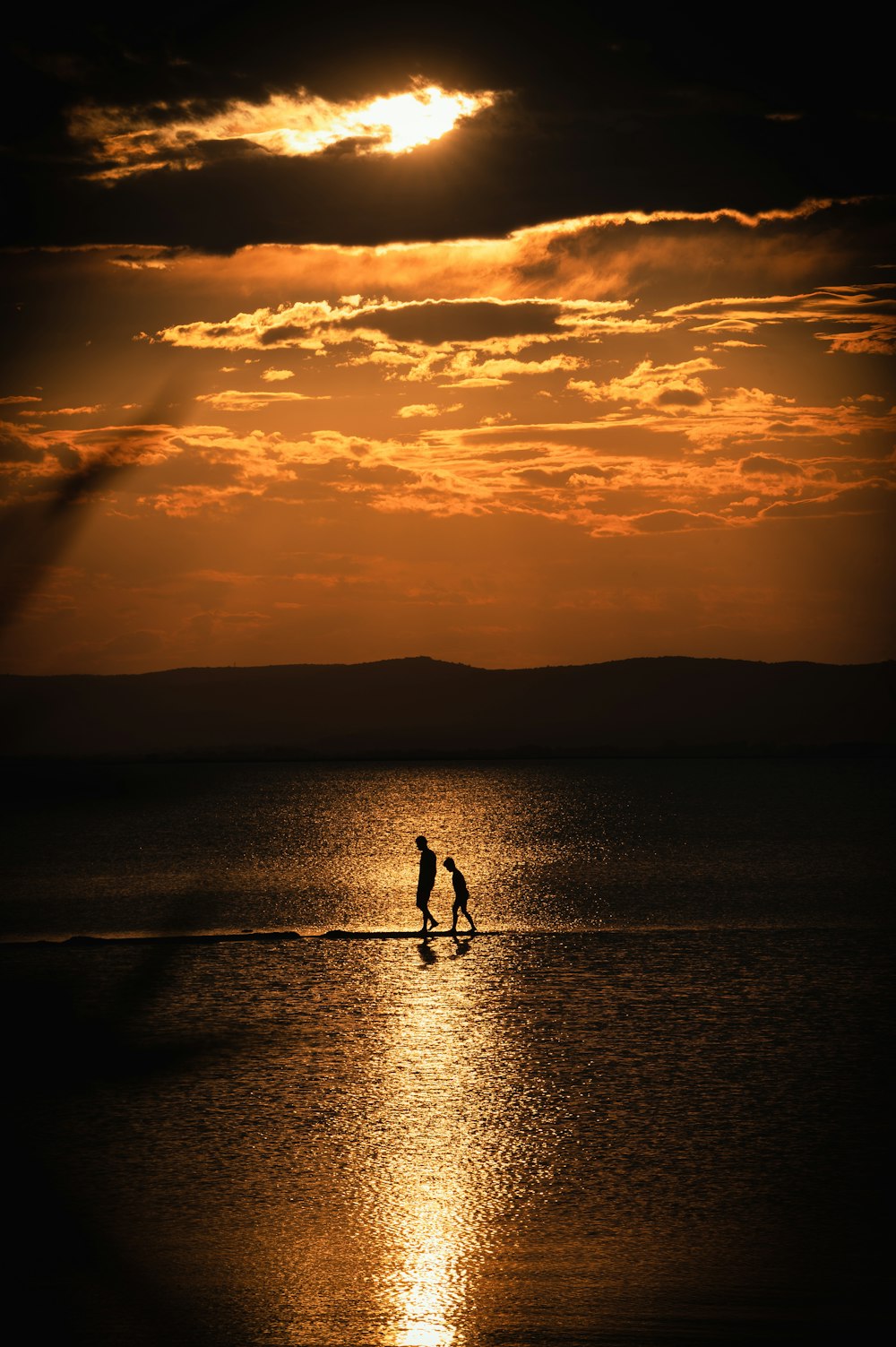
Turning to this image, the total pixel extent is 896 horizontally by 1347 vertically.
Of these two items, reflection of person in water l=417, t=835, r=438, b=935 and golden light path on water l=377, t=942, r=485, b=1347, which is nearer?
golden light path on water l=377, t=942, r=485, b=1347

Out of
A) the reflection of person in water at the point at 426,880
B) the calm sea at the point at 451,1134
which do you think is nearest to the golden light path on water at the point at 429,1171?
the calm sea at the point at 451,1134

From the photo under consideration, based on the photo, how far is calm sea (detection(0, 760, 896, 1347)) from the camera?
9.09m

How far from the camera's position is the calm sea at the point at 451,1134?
9086 millimetres

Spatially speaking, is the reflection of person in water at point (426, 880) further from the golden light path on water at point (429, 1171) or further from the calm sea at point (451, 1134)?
the golden light path on water at point (429, 1171)

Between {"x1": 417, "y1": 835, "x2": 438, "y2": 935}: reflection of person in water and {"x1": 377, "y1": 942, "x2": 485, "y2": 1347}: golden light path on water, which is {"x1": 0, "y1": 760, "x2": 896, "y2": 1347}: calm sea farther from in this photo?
{"x1": 417, "y1": 835, "x2": 438, "y2": 935}: reflection of person in water

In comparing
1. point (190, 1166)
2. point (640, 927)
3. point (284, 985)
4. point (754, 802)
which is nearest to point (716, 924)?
point (640, 927)

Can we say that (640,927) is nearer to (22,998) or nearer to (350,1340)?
(22,998)

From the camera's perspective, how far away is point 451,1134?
12914 millimetres

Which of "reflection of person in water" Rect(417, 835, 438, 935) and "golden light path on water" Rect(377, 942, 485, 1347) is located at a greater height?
"reflection of person in water" Rect(417, 835, 438, 935)

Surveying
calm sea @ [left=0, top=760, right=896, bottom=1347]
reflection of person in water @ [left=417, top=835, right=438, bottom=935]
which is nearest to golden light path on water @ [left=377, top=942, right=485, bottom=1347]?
calm sea @ [left=0, top=760, right=896, bottom=1347]

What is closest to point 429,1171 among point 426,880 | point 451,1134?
point 451,1134

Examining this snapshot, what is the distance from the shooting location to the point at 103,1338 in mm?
8477

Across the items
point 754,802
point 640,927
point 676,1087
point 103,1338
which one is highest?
point 754,802

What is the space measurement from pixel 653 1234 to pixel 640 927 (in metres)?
21.6
